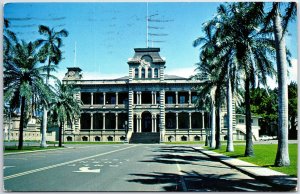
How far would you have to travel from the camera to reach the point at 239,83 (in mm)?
27812

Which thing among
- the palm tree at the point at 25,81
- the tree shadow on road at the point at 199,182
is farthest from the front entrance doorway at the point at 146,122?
the tree shadow on road at the point at 199,182

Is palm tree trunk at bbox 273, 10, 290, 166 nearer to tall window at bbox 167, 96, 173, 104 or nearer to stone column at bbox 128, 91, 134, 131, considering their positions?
stone column at bbox 128, 91, 134, 131

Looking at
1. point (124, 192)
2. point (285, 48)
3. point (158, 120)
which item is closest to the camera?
point (124, 192)

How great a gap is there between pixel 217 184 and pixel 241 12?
50.7 feet

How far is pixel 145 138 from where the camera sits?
6744 cm

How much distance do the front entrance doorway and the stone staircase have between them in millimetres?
6663

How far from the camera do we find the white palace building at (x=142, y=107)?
72438 millimetres

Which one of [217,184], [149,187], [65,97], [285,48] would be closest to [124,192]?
[149,187]

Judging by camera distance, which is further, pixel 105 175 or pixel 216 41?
pixel 216 41

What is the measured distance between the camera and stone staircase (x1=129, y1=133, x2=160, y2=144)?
218ft

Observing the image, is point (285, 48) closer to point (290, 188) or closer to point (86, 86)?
point (290, 188)

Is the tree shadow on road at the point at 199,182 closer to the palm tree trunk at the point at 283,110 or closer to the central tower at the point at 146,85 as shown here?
the palm tree trunk at the point at 283,110

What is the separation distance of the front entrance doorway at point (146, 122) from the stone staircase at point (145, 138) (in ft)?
21.9

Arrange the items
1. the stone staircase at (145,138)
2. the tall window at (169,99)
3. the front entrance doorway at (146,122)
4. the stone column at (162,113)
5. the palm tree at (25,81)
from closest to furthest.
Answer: the palm tree at (25,81) < the stone staircase at (145,138) < the stone column at (162,113) < the front entrance doorway at (146,122) < the tall window at (169,99)
